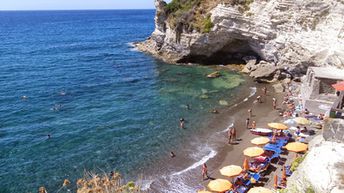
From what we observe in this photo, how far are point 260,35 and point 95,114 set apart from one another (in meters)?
25.3

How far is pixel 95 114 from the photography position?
119 feet

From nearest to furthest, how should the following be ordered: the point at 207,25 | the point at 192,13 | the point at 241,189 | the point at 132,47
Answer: the point at 241,189 → the point at 207,25 → the point at 192,13 → the point at 132,47

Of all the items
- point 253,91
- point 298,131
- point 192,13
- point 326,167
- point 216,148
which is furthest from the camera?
point 192,13

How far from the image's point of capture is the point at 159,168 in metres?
25.8

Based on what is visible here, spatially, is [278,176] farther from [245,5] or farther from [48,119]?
[245,5]

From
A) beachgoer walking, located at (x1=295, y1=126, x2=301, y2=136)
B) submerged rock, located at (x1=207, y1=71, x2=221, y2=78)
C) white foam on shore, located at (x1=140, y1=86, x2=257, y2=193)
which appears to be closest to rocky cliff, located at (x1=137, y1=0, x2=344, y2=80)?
submerged rock, located at (x1=207, y1=71, x2=221, y2=78)

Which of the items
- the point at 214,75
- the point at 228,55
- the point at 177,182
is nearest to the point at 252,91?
the point at 214,75

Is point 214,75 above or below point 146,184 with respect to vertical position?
above

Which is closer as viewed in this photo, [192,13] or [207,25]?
[207,25]

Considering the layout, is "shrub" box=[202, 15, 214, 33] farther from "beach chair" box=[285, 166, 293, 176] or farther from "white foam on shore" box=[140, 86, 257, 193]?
"beach chair" box=[285, 166, 293, 176]

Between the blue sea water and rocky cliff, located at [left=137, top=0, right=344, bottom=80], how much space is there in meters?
3.71

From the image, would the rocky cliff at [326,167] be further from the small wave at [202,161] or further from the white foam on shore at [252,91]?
the white foam on shore at [252,91]

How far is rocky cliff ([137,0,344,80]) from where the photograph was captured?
126 ft

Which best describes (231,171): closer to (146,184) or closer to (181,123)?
(146,184)
